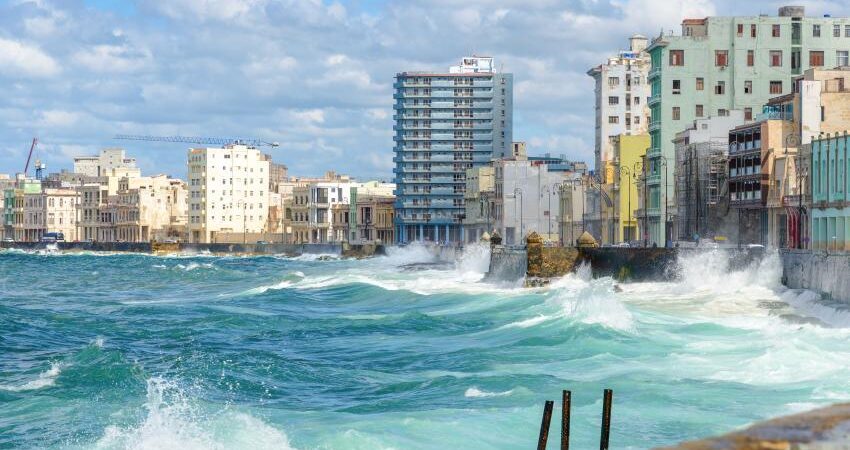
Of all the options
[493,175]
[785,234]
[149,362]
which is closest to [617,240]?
[785,234]

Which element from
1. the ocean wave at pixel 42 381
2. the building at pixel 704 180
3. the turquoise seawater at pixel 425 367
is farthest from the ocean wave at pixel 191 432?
the building at pixel 704 180

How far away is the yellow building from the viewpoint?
100m

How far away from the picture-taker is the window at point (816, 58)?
87.6 meters

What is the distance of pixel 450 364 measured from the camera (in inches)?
1272

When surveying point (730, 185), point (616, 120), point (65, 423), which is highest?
point (616, 120)

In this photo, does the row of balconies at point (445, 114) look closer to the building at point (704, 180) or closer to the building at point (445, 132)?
the building at point (445, 132)

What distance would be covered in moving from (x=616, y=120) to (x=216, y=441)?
110405 mm

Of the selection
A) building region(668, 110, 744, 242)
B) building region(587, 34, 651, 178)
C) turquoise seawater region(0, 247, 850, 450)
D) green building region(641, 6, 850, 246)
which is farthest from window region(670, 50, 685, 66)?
building region(587, 34, 651, 178)

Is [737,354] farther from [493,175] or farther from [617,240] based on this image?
[493,175]

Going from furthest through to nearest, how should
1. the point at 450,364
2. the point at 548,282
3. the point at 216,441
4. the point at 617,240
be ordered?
the point at 617,240 < the point at 548,282 < the point at 450,364 < the point at 216,441

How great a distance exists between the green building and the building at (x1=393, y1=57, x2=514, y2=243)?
3849 inches

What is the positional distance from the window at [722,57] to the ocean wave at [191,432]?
68902 millimetres

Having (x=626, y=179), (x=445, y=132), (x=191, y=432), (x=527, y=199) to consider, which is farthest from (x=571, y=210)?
(x=191, y=432)

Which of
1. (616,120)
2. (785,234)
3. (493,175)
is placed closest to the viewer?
(785,234)
